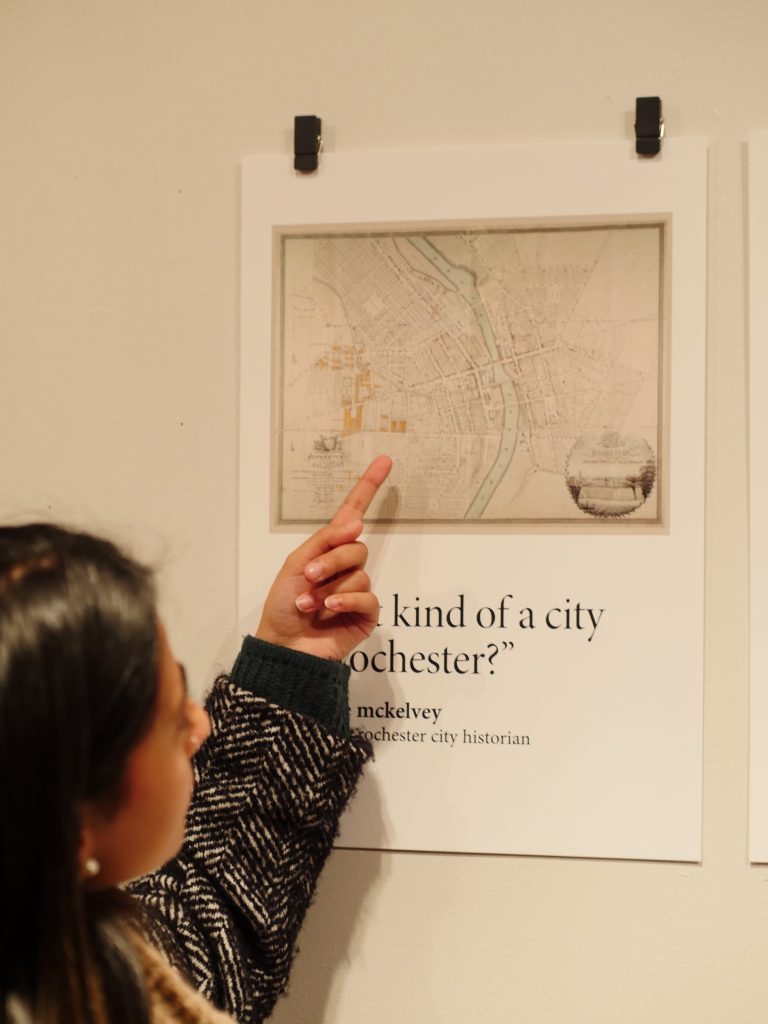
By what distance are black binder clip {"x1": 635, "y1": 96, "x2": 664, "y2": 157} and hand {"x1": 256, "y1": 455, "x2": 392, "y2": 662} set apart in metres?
0.33

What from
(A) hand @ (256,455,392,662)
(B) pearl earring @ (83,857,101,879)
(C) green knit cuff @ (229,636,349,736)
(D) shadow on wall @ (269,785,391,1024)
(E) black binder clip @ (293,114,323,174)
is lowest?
(D) shadow on wall @ (269,785,391,1024)

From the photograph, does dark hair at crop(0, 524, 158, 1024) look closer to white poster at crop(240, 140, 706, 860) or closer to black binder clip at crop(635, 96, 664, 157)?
white poster at crop(240, 140, 706, 860)

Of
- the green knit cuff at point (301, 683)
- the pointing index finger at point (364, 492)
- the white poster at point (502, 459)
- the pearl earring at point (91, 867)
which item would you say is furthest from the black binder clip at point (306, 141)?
the pearl earring at point (91, 867)

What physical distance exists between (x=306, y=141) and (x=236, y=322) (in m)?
0.16

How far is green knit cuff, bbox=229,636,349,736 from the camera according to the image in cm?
70

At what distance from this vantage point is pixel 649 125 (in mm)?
723

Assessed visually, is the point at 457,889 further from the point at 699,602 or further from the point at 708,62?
the point at 708,62

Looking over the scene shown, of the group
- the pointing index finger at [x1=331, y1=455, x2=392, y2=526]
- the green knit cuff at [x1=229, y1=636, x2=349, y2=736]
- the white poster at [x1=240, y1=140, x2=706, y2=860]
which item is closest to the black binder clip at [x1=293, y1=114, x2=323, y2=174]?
the white poster at [x1=240, y1=140, x2=706, y2=860]

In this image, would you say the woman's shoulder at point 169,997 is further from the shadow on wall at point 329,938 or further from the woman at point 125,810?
the shadow on wall at point 329,938

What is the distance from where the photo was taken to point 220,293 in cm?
78

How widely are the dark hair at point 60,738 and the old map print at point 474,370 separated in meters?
0.32

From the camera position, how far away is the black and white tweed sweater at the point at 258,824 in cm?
66

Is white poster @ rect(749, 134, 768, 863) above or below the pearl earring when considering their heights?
above

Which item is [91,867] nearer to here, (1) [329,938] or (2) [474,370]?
(1) [329,938]
